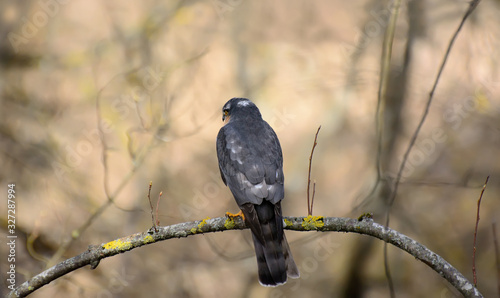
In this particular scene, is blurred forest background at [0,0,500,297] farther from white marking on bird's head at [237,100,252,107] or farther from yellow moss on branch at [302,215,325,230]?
yellow moss on branch at [302,215,325,230]

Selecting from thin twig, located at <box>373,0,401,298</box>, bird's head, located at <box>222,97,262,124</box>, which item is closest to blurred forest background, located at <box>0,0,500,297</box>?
thin twig, located at <box>373,0,401,298</box>

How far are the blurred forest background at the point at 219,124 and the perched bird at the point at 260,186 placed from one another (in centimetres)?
280

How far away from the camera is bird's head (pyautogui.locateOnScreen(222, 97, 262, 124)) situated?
4.39 metres

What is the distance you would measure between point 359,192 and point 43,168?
4261 mm

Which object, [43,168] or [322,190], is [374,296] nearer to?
[322,190]

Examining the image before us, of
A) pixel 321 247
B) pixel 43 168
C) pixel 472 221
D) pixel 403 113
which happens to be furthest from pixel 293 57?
pixel 43 168

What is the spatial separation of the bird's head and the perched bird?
0.57 feet

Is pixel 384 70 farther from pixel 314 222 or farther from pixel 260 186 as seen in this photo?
pixel 314 222

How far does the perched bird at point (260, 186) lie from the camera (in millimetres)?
3531

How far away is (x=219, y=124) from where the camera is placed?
6.98 metres

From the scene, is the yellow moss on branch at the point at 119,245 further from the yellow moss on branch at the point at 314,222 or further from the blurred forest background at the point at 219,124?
the blurred forest background at the point at 219,124

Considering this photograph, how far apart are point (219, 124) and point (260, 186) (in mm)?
3443

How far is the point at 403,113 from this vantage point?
686 centimetres

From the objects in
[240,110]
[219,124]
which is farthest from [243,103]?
[219,124]
